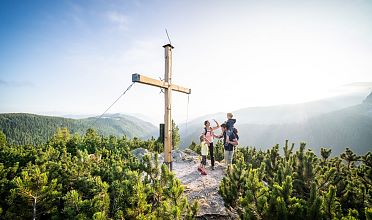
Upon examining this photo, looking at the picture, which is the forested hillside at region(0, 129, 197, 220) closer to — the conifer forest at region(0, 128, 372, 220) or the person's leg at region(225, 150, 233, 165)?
the conifer forest at region(0, 128, 372, 220)

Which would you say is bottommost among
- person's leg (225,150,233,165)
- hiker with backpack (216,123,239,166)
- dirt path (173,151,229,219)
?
dirt path (173,151,229,219)

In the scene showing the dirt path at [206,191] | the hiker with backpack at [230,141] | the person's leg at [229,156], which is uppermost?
the hiker with backpack at [230,141]

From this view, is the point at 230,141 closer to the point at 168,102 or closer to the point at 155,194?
the point at 168,102

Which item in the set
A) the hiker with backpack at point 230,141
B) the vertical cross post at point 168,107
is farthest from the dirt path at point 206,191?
the vertical cross post at point 168,107

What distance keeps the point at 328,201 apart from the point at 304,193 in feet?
9.50

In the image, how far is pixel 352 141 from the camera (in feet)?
484

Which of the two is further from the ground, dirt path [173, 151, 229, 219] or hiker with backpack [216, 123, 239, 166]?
hiker with backpack [216, 123, 239, 166]

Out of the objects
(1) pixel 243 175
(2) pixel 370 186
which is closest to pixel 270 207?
(1) pixel 243 175

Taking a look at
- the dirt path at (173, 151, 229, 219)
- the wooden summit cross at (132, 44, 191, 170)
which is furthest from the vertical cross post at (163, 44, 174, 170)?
the dirt path at (173, 151, 229, 219)

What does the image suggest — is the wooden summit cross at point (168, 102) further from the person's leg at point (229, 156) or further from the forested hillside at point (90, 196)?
the person's leg at point (229, 156)

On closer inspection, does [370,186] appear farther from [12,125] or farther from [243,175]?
[12,125]

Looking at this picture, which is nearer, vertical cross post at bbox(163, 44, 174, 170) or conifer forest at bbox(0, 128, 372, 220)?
conifer forest at bbox(0, 128, 372, 220)

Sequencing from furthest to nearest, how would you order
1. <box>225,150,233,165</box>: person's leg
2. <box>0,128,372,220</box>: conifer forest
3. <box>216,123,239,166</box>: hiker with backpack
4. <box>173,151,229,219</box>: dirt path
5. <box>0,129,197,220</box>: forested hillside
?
<box>225,150,233,165</box>: person's leg
<box>216,123,239,166</box>: hiker with backpack
<box>173,151,229,219</box>: dirt path
<box>0,129,197,220</box>: forested hillside
<box>0,128,372,220</box>: conifer forest

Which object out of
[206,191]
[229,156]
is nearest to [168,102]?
[206,191]
